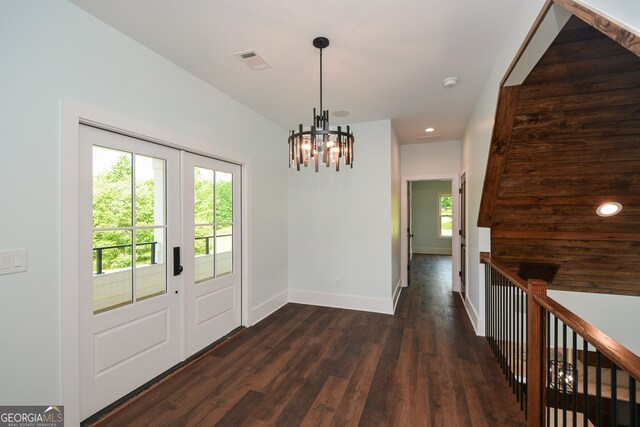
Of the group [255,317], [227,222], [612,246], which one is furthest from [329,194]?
[612,246]

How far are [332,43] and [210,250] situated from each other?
235 cm

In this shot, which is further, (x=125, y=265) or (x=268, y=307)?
(x=268, y=307)

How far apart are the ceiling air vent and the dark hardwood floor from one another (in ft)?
9.17

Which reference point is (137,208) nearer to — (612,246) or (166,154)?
(166,154)

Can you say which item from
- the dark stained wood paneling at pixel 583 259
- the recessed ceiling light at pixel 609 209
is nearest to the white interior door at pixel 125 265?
the dark stained wood paneling at pixel 583 259

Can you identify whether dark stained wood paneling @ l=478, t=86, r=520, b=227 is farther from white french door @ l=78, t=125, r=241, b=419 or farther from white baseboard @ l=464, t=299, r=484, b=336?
white french door @ l=78, t=125, r=241, b=419

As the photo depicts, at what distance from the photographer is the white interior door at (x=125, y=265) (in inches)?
79.1

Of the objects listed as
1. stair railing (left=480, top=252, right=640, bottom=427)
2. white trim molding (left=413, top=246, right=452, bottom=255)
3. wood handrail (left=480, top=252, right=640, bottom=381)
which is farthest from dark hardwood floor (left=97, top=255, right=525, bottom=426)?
white trim molding (left=413, top=246, right=452, bottom=255)

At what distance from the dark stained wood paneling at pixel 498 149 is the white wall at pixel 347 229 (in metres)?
1.28

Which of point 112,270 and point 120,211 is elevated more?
point 120,211

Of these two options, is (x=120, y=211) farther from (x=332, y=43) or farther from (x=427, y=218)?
(x=427, y=218)

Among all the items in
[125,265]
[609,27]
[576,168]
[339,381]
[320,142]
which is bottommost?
[339,381]

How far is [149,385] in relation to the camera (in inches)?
94.2

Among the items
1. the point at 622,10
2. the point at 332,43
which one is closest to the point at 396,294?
the point at 332,43
